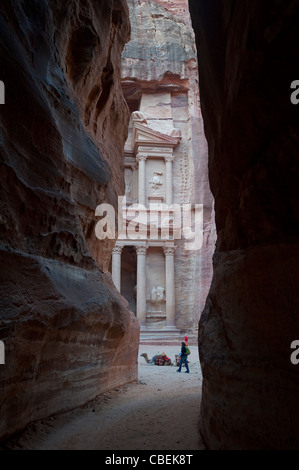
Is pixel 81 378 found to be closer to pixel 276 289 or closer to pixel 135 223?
pixel 276 289

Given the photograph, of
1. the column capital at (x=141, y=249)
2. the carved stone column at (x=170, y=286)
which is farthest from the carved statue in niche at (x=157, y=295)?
the column capital at (x=141, y=249)

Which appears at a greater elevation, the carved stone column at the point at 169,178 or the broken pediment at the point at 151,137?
the broken pediment at the point at 151,137

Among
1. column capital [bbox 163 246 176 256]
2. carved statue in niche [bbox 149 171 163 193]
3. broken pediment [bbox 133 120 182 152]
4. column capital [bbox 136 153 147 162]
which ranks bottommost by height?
column capital [bbox 163 246 176 256]

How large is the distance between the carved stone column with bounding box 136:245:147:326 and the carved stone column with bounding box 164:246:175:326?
142 centimetres

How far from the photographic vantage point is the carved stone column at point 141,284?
77.4 ft

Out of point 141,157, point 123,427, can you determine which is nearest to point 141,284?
point 141,157

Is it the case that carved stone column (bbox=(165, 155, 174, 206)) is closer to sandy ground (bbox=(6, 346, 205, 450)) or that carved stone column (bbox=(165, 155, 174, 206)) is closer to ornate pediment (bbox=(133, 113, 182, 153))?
ornate pediment (bbox=(133, 113, 182, 153))

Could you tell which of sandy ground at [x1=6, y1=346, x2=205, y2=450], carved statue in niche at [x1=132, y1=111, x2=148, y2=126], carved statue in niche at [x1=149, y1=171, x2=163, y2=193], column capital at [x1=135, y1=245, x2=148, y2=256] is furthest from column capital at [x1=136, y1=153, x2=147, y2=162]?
sandy ground at [x1=6, y1=346, x2=205, y2=450]

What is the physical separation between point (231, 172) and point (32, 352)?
2.83 m

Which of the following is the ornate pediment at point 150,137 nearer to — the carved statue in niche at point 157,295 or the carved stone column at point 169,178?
the carved stone column at point 169,178

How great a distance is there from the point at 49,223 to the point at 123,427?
8.81ft

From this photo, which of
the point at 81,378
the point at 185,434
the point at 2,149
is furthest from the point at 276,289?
the point at 81,378

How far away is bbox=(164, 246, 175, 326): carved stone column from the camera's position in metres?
23.7

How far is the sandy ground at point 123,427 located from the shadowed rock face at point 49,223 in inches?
7.2
